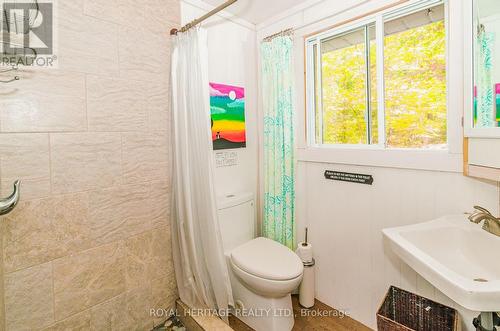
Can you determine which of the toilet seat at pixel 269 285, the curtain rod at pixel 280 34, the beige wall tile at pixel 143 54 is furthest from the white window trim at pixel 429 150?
the beige wall tile at pixel 143 54

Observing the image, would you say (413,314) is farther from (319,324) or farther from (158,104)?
(158,104)

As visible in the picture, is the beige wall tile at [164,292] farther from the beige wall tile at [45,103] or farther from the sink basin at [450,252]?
the sink basin at [450,252]

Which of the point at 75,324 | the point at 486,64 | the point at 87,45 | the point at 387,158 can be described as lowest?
the point at 75,324

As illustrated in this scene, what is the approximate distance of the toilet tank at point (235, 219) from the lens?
1866 mm

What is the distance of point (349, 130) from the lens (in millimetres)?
1897

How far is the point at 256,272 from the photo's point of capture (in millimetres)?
1528

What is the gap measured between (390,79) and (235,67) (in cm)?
118

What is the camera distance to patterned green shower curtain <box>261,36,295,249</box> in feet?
6.44

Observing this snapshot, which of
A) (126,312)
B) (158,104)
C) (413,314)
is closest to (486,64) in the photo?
(413,314)

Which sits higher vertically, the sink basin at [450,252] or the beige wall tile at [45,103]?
the beige wall tile at [45,103]

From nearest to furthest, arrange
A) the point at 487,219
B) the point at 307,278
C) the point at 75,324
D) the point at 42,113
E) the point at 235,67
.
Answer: the point at 487,219 < the point at 42,113 < the point at 75,324 < the point at 307,278 < the point at 235,67

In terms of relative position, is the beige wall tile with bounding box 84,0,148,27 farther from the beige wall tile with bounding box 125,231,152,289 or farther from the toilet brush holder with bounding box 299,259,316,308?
the toilet brush holder with bounding box 299,259,316,308

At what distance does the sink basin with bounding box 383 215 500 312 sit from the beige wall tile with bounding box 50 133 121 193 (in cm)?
152

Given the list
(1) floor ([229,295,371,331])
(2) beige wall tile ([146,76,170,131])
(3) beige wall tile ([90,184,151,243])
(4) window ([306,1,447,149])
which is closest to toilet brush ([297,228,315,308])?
(1) floor ([229,295,371,331])
